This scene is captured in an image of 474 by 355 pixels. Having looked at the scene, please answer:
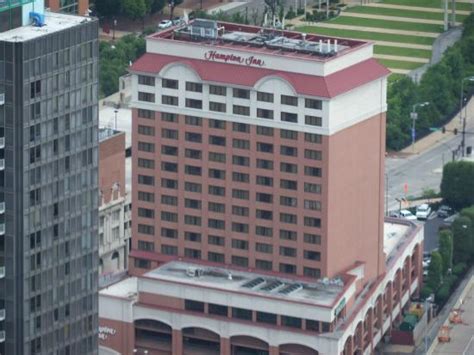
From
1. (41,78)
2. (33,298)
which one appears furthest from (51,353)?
(41,78)

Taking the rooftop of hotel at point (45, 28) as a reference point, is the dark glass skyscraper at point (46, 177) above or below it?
below

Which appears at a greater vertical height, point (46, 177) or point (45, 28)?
point (45, 28)

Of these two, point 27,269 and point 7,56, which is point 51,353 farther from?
point 7,56

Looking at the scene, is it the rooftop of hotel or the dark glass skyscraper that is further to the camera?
the dark glass skyscraper

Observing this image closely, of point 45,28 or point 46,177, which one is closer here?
point 45,28

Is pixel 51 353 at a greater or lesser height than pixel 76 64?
lesser
